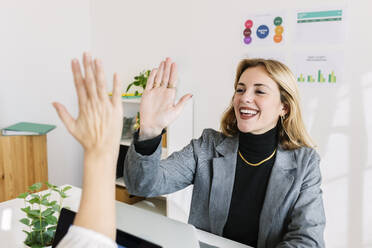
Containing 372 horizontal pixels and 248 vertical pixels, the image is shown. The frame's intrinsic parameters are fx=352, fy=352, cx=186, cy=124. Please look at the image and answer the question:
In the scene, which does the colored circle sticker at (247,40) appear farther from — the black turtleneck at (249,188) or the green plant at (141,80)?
the black turtleneck at (249,188)

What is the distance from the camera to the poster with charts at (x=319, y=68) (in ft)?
8.16

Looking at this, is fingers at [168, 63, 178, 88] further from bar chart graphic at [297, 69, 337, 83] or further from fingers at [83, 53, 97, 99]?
bar chart graphic at [297, 69, 337, 83]

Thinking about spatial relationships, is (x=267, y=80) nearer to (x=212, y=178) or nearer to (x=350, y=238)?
(x=212, y=178)

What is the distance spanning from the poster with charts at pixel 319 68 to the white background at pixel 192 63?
4cm

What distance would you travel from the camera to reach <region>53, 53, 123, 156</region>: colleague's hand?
539mm

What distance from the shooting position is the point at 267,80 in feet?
5.10

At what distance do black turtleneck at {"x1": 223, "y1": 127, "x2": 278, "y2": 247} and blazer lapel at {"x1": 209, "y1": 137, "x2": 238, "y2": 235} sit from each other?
0.03 meters

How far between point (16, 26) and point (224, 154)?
2.46 meters

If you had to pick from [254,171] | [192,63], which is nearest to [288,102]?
[254,171]

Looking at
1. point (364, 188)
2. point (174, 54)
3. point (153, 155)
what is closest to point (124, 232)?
point (153, 155)

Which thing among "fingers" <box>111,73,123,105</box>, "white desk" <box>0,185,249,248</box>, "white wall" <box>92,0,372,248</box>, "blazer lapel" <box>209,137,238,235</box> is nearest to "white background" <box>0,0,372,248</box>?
"white wall" <box>92,0,372,248</box>

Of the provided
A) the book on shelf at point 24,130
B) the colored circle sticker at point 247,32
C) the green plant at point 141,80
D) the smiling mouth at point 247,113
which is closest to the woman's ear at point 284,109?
the smiling mouth at point 247,113

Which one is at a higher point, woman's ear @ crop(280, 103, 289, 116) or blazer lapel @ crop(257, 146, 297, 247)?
woman's ear @ crop(280, 103, 289, 116)

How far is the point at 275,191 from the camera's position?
1.44 meters
